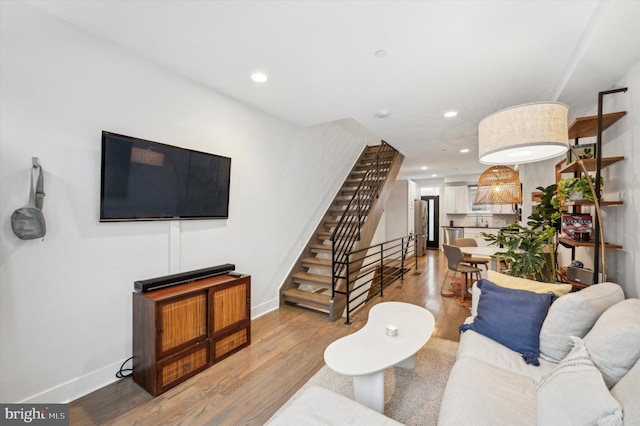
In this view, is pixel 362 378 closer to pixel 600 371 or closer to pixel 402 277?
pixel 600 371

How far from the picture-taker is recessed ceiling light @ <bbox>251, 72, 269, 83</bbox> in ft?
8.23

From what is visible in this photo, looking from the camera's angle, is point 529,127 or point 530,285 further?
point 530,285

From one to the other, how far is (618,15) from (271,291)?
3992 mm

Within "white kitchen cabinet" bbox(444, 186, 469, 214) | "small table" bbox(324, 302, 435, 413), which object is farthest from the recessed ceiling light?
"white kitchen cabinet" bbox(444, 186, 469, 214)

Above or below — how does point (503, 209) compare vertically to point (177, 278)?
above

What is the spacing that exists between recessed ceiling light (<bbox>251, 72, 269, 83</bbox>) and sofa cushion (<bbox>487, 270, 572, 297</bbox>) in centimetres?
280

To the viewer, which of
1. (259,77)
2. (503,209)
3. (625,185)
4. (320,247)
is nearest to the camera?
(625,185)

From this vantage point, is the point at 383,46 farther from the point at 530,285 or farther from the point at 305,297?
the point at 305,297

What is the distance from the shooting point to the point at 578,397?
111 centimetres

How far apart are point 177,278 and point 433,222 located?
30.9ft

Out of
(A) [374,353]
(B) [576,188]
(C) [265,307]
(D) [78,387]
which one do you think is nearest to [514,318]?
(A) [374,353]

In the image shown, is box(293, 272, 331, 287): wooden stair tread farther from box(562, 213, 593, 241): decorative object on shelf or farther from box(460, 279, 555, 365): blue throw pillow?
box(562, 213, 593, 241): decorative object on shelf

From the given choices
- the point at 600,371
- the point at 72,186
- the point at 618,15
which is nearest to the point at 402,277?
the point at 600,371

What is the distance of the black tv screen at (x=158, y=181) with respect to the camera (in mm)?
2061
